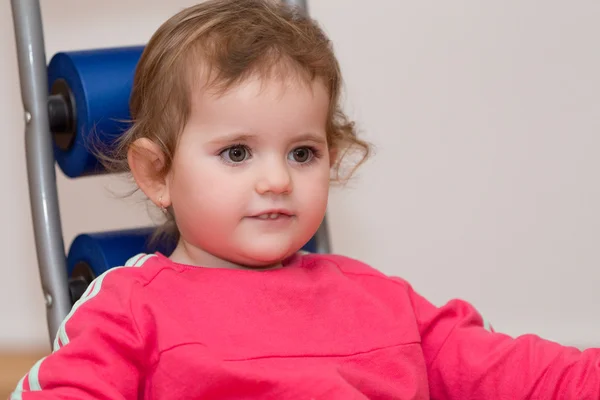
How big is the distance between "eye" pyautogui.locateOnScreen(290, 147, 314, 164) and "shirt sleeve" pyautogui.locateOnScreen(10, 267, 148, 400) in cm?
23

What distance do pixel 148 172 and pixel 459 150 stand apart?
0.90 metres

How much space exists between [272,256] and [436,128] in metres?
0.89

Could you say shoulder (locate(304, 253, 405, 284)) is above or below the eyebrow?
below

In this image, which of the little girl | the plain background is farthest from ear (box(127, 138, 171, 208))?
the plain background

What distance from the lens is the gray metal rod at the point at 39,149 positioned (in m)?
1.30

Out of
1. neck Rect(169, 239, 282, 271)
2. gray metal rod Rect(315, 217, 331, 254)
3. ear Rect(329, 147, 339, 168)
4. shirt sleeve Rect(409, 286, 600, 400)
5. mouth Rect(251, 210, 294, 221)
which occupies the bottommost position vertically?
shirt sleeve Rect(409, 286, 600, 400)

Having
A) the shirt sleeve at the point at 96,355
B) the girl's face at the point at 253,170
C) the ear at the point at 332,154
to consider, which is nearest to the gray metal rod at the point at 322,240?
the ear at the point at 332,154

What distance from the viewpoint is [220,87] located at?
3.42 ft

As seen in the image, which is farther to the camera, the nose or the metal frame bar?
the metal frame bar

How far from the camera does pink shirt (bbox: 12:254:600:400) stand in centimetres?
97

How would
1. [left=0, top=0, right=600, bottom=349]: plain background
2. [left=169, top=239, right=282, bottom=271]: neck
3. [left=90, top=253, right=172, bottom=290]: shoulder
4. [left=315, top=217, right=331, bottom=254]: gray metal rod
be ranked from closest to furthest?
[left=90, top=253, right=172, bottom=290]: shoulder < [left=169, top=239, right=282, bottom=271]: neck < [left=315, top=217, right=331, bottom=254]: gray metal rod < [left=0, top=0, right=600, bottom=349]: plain background

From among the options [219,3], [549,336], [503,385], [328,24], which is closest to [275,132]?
[219,3]

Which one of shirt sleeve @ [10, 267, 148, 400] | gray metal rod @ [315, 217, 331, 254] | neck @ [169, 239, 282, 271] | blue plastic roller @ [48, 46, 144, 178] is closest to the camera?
shirt sleeve @ [10, 267, 148, 400]

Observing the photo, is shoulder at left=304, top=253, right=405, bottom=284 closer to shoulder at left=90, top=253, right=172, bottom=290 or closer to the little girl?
the little girl
